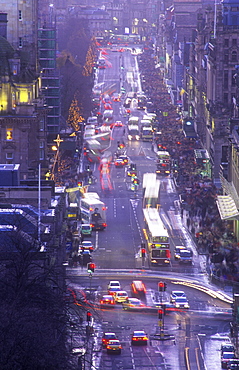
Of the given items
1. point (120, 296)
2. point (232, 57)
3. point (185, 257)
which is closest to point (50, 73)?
point (232, 57)

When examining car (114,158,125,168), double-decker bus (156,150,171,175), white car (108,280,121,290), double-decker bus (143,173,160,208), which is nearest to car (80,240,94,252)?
white car (108,280,121,290)

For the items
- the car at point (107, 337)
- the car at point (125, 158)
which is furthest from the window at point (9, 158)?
the car at point (107, 337)

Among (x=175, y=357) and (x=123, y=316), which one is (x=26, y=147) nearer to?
(x=123, y=316)

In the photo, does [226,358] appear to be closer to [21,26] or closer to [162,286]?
[162,286]

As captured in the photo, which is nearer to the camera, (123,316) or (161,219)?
(123,316)

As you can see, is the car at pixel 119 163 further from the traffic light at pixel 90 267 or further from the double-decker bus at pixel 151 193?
the traffic light at pixel 90 267

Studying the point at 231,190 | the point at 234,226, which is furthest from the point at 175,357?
the point at 231,190
